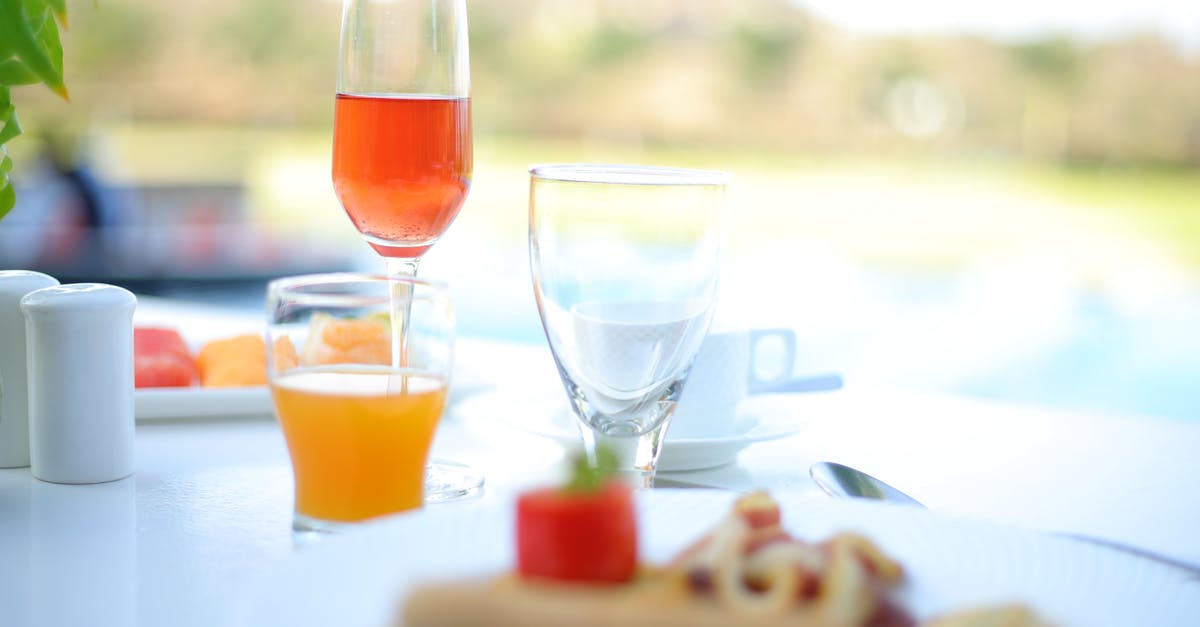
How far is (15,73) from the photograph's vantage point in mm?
711

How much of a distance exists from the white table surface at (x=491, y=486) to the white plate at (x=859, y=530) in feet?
0.17

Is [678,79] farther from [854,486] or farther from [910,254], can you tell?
[854,486]

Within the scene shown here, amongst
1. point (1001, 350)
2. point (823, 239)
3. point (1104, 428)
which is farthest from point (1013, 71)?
point (1104, 428)

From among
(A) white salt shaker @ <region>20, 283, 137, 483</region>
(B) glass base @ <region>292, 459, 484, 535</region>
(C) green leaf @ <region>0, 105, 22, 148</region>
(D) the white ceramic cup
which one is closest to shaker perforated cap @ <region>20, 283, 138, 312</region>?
(A) white salt shaker @ <region>20, 283, 137, 483</region>

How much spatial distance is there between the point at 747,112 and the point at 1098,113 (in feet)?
12.2

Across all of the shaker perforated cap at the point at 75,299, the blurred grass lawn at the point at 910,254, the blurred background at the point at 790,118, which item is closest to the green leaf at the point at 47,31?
the shaker perforated cap at the point at 75,299

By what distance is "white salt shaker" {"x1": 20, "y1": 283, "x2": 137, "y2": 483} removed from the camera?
81 centimetres

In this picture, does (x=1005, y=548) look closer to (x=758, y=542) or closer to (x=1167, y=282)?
(x=758, y=542)

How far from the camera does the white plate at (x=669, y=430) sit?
0.90 meters

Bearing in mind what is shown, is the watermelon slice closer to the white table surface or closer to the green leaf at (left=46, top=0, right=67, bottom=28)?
the white table surface

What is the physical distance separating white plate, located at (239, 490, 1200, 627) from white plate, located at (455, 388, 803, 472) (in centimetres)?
24

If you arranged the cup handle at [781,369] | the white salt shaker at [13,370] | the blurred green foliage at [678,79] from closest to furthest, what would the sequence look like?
the white salt shaker at [13,370]
the cup handle at [781,369]
the blurred green foliage at [678,79]

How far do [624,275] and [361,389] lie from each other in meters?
0.17

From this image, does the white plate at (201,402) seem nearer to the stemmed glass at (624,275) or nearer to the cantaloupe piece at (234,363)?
the cantaloupe piece at (234,363)
